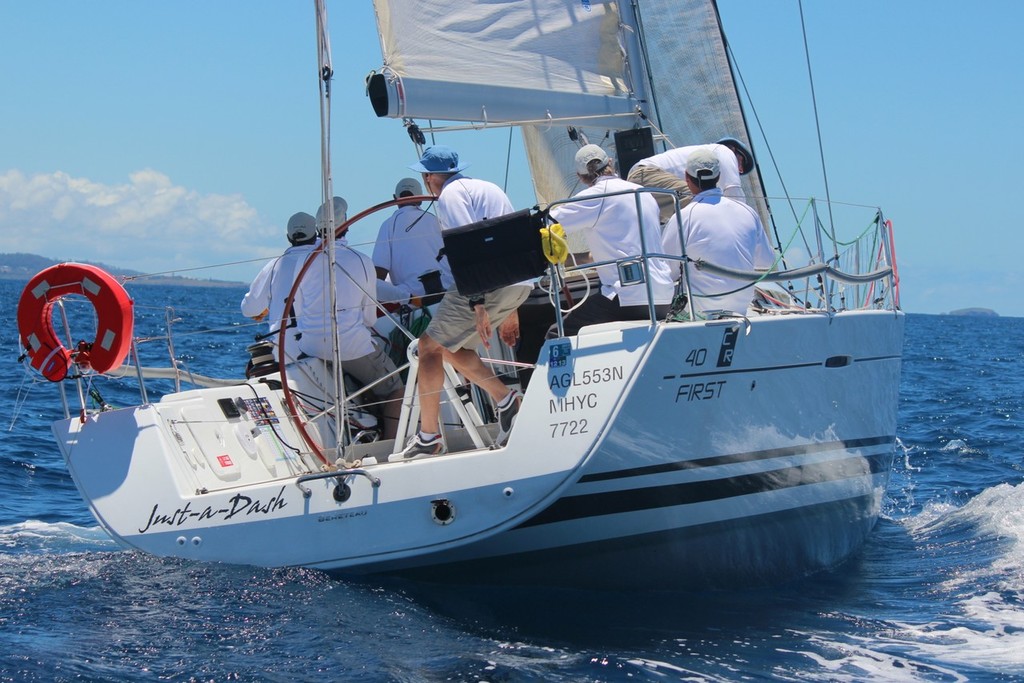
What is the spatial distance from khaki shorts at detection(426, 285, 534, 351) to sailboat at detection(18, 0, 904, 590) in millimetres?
280

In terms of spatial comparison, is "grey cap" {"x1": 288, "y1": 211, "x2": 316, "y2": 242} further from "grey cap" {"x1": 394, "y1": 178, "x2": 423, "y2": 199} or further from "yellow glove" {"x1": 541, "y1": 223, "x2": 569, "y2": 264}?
"yellow glove" {"x1": 541, "y1": 223, "x2": 569, "y2": 264}

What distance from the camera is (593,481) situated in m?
4.96

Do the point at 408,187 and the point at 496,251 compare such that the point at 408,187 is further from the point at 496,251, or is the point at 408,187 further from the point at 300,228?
the point at 496,251

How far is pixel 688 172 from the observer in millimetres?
5871

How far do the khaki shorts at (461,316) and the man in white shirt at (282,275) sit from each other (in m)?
1.39

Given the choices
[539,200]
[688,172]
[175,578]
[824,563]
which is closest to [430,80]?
[688,172]

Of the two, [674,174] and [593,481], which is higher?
[674,174]

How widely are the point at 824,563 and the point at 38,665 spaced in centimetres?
394

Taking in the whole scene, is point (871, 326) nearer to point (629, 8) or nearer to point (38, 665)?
point (629, 8)

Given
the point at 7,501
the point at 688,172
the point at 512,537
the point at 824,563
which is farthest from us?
the point at 7,501

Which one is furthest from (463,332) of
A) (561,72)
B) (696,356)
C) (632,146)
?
(632,146)

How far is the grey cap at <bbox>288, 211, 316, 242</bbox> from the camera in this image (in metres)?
6.56

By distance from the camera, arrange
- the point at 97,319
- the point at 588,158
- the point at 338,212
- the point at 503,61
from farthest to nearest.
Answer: the point at 503,61
the point at 338,212
the point at 97,319
the point at 588,158

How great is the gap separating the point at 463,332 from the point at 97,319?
1964 millimetres
